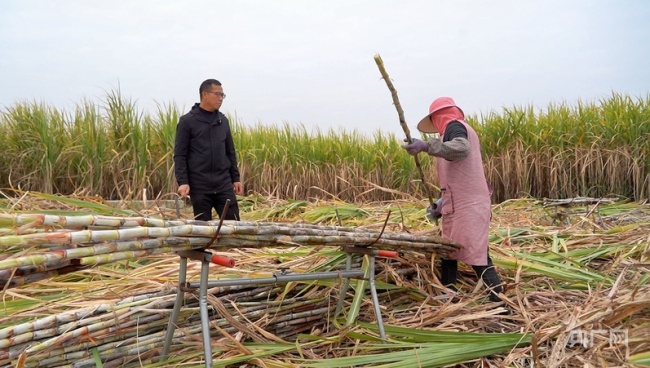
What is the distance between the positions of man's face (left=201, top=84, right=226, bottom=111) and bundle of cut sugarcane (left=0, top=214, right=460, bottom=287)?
198 cm

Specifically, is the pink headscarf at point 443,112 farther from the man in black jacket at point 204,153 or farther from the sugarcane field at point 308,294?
the man in black jacket at point 204,153

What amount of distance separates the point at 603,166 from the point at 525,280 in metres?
4.53

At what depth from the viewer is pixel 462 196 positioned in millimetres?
2803

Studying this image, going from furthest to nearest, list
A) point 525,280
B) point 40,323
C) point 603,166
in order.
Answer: point 603,166 → point 525,280 → point 40,323

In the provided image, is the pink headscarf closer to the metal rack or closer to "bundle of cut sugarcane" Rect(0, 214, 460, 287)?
the metal rack

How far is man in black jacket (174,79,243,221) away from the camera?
3.80 meters

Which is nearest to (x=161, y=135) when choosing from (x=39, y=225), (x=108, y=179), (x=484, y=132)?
(x=108, y=179)

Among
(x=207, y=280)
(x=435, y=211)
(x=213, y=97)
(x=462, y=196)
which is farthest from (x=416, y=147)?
(x=213, y=97)

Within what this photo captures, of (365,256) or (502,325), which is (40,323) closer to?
(365,256)

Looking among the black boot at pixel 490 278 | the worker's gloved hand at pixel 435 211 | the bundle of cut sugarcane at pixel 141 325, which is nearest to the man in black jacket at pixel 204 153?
the worker's gloved hand at pixel 435 211

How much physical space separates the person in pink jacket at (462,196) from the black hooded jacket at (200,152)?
1559 mm

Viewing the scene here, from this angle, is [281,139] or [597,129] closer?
[597,129]

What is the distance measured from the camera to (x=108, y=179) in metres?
6.07

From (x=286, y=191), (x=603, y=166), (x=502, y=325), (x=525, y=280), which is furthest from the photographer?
(x=286, y=191)
